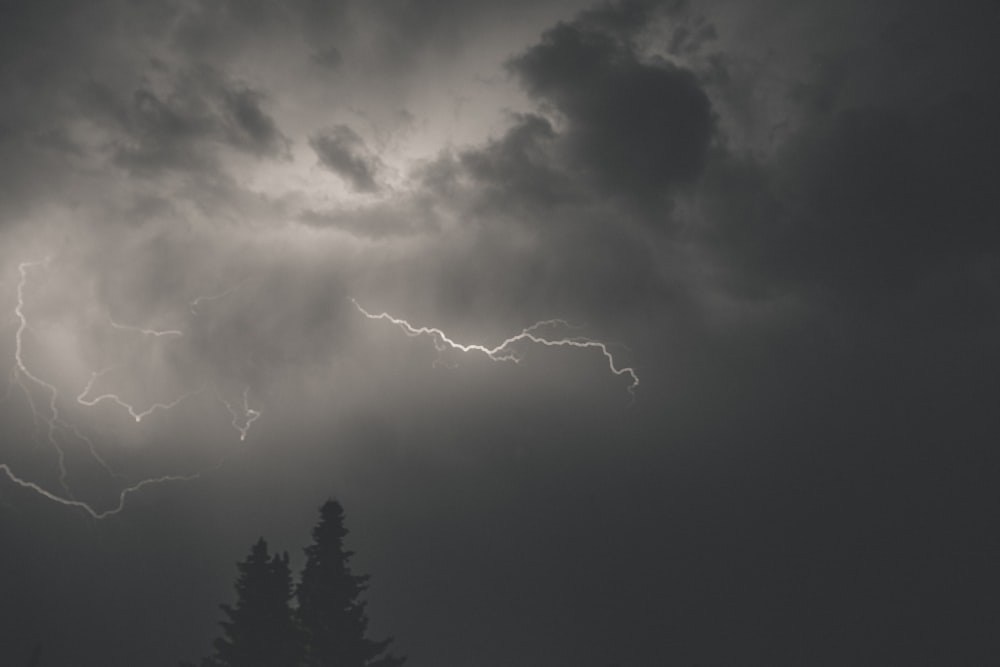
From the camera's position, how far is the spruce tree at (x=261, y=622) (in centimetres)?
1242

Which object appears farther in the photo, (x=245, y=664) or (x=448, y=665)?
(x=448, y=665)

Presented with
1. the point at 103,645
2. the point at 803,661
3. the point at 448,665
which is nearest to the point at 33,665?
the point at 103,645

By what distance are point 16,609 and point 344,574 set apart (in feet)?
403

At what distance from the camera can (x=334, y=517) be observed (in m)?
13.2

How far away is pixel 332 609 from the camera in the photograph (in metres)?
12.6

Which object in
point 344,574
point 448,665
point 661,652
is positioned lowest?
point 344,574

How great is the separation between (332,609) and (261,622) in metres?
1.26

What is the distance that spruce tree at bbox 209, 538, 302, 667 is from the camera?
12422mm

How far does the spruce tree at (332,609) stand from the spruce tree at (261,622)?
26 centimetres

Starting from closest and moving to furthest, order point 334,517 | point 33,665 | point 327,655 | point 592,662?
point 327,655
point 334,517
point 33,665
point 592,662

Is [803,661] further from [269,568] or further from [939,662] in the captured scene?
[269,568]

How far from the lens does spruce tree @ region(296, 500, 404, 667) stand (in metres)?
12.4

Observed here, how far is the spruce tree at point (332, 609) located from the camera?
40.5 feet

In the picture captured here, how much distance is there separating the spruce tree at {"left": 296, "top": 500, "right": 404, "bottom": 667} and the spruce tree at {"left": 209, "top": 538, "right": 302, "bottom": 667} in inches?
10.3
